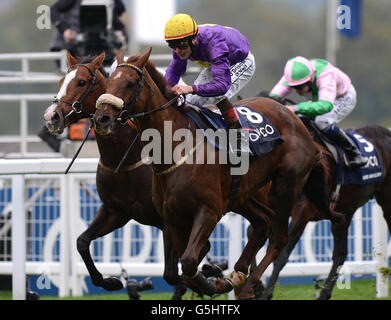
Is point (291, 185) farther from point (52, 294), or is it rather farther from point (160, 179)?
point (52, 294)

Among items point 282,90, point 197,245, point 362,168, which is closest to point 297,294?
point 362,168

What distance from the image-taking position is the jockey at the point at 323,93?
6.78m

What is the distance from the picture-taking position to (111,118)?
15.9ft

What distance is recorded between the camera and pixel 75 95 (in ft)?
18.7

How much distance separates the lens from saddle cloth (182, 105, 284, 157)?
214 inches

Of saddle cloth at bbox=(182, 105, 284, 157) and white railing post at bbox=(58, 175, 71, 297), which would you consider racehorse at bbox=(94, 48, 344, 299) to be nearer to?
saddle cloth at bbox=(182, 105, 284, 157)

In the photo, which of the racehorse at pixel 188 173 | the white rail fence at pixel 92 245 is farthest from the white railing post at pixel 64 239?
the racehorse at pixel 188 173

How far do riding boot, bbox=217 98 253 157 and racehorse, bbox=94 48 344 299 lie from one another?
0.14 metres

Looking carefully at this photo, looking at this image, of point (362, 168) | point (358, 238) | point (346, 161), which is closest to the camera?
point (346, 161)

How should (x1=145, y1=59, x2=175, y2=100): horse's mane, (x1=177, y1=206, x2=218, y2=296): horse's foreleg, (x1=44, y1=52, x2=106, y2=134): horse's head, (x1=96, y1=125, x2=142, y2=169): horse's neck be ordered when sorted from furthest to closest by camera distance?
(x1=96, y1=125, x2=142, y2=169): horse's neck, (x1=44, y1=52, x2=106, y2=134): horse's head, (x1=145, y1=59, x2=175, y2=100): horse's mane, (x1=177, y1=206, x2=218, y2=296): horse's foreleg

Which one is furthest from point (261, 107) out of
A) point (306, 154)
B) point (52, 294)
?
point (52, 294)

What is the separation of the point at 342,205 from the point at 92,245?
7.03 feet

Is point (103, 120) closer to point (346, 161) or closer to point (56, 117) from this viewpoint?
point (56, 117)

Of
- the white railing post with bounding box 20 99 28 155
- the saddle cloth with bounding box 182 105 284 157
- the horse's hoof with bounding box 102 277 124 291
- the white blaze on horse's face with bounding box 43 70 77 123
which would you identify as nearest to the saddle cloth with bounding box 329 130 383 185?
the saddle cloth with bounding box 182 105 284 157
